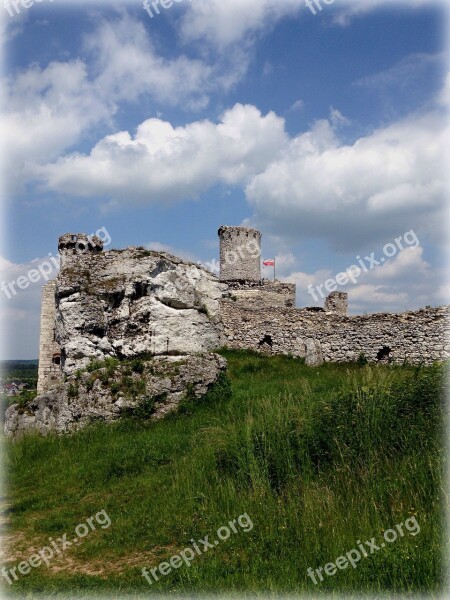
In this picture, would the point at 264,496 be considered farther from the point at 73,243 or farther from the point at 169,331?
the point at 73,243

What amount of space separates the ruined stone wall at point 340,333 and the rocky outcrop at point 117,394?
6.81 m

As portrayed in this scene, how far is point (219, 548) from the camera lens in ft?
17.1

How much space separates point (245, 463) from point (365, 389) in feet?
7.00

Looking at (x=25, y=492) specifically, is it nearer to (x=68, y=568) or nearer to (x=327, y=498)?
(x=68, y=568)

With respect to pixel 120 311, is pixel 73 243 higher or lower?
higher

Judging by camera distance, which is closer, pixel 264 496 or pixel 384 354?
pixel 264 496

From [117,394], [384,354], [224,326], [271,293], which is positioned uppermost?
[271,293]

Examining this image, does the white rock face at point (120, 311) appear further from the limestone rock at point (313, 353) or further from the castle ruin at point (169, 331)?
the limestone rock at point (313, 353)

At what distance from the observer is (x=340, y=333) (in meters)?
17.6

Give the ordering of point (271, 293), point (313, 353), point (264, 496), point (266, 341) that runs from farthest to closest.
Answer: point (271, 293), point (266, 341), point (313, 353), point (264, 496)

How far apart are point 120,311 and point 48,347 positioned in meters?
11.0

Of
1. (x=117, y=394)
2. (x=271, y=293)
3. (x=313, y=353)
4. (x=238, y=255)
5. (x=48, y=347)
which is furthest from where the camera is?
(x=238, y=255)

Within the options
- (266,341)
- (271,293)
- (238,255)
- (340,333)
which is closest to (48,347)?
(266,341)

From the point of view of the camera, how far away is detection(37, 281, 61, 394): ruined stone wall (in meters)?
23.1
